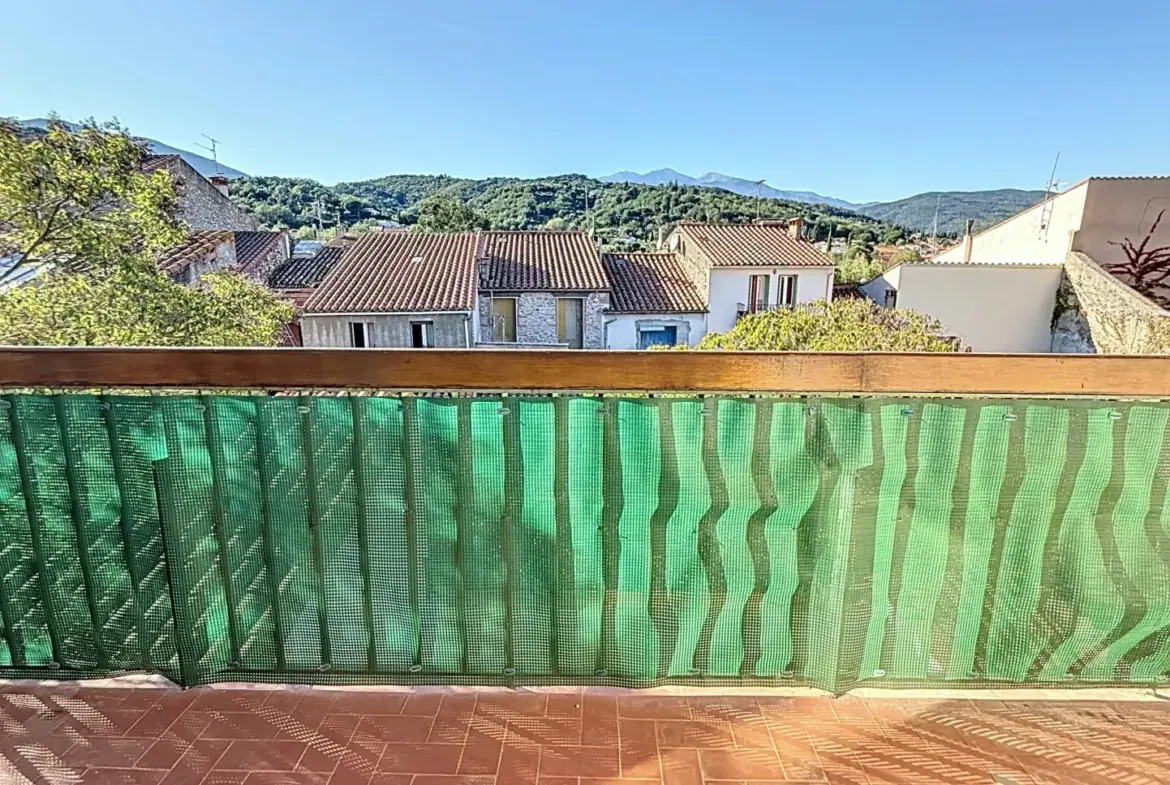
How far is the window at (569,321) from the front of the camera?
16031 mm

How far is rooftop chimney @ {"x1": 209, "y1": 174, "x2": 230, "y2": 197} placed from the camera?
17.8 m

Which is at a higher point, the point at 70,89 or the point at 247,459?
the point at 70,89

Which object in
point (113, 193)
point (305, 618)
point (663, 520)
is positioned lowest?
point (305, 618)

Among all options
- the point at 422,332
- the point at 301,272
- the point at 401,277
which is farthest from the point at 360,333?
the point at 301,272

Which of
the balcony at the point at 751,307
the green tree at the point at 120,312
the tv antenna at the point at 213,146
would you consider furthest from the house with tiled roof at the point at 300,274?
Answer: the balcony at the point at 751,307

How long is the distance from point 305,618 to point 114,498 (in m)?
0.63

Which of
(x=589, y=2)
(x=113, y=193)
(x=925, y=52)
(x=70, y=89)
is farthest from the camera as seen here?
(x=925, y=52)

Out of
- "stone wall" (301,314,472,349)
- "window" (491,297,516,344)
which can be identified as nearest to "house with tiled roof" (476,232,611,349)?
"window" (491,297,516,344)

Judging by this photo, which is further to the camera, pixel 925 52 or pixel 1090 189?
pixel 925 52

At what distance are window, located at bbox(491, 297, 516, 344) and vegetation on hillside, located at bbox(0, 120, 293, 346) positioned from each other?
10827 mm

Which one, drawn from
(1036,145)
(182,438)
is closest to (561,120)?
(1036,145)

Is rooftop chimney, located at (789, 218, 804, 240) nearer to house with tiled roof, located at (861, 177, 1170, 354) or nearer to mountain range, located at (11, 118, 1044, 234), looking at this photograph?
house with tiled roof, located at (861, 177, 1170, 354)

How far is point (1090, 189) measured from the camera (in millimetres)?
13055

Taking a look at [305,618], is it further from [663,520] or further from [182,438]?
[663,520]
